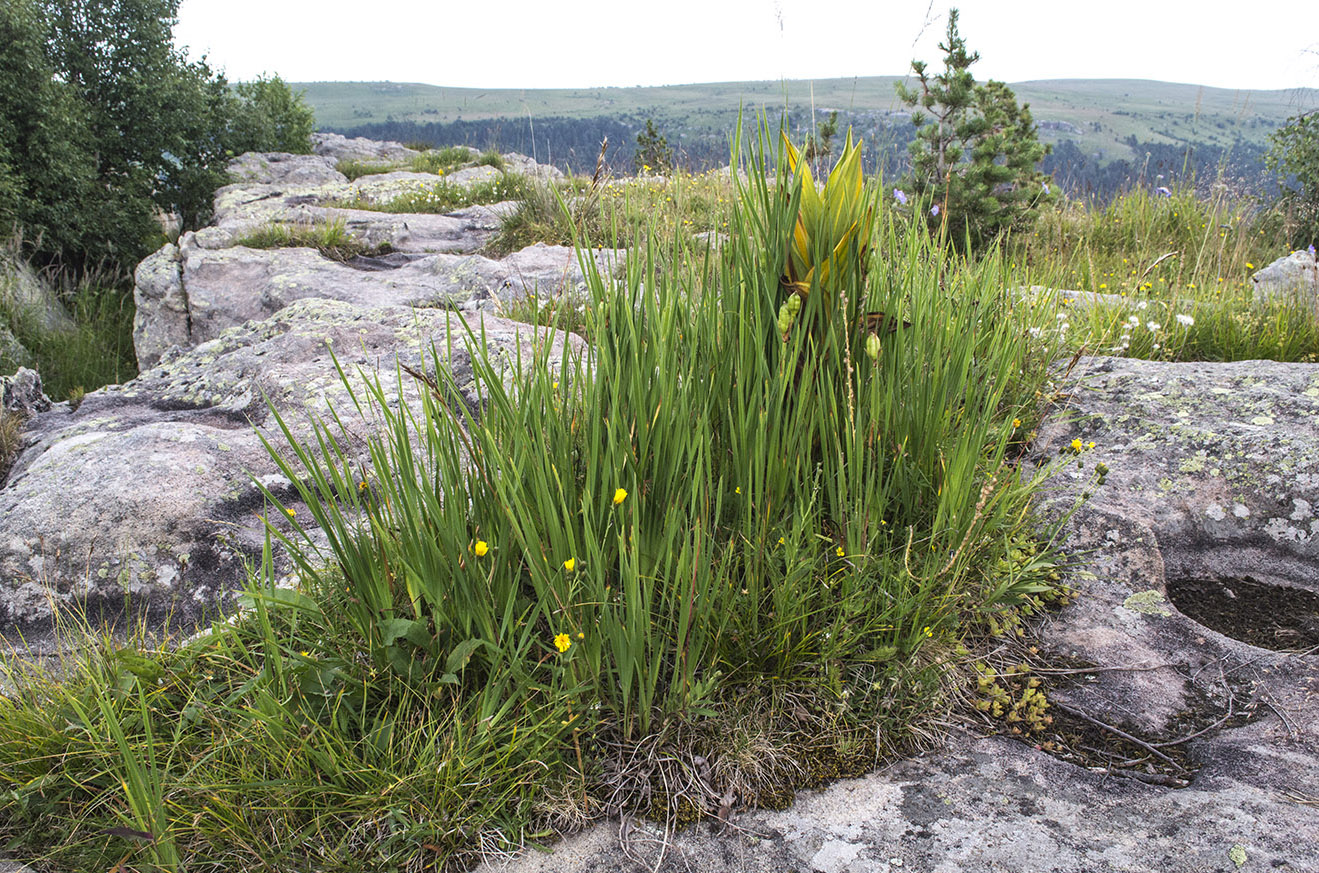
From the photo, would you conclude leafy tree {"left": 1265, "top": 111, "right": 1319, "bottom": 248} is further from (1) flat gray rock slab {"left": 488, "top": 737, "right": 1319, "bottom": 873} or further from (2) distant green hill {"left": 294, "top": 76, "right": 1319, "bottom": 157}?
(2) distant green hill {"left": 294, "top": 76, "right": 1319, "bottom": 157}

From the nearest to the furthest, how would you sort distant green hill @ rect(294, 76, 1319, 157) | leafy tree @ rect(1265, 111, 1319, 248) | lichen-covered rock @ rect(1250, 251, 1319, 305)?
lichen-covered rock @ rect(1250, 251, 1319, 305) < leafy tree @ rect(1265, 111, 1319, 248) < distant green hill @ rect(294, 76, 1319, 157)

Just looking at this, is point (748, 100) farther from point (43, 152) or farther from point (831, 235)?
point (831, 235)

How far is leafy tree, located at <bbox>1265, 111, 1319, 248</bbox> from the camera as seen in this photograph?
865 cm

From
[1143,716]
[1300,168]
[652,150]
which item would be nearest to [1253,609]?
[1143,716]

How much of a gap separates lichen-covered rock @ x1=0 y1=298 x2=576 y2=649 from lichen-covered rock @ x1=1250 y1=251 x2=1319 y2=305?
420cm

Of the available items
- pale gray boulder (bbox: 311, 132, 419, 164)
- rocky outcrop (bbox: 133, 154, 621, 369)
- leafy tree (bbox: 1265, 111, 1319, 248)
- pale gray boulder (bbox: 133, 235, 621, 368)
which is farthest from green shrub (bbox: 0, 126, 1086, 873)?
pale gray boulder (bbox: 311, 132, 419, 164)

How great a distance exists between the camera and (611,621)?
149cm

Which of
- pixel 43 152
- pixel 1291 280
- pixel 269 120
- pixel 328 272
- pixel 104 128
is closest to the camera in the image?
pixel 1291 280

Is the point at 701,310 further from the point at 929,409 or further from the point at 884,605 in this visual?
the point at 884,605

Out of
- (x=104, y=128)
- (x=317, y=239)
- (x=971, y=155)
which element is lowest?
(x=317, y=239)

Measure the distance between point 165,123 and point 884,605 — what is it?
912 inches

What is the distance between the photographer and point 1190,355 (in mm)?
3756

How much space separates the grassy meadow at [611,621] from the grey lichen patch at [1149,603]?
0.67 ft

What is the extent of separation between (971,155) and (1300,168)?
21.2 feet
